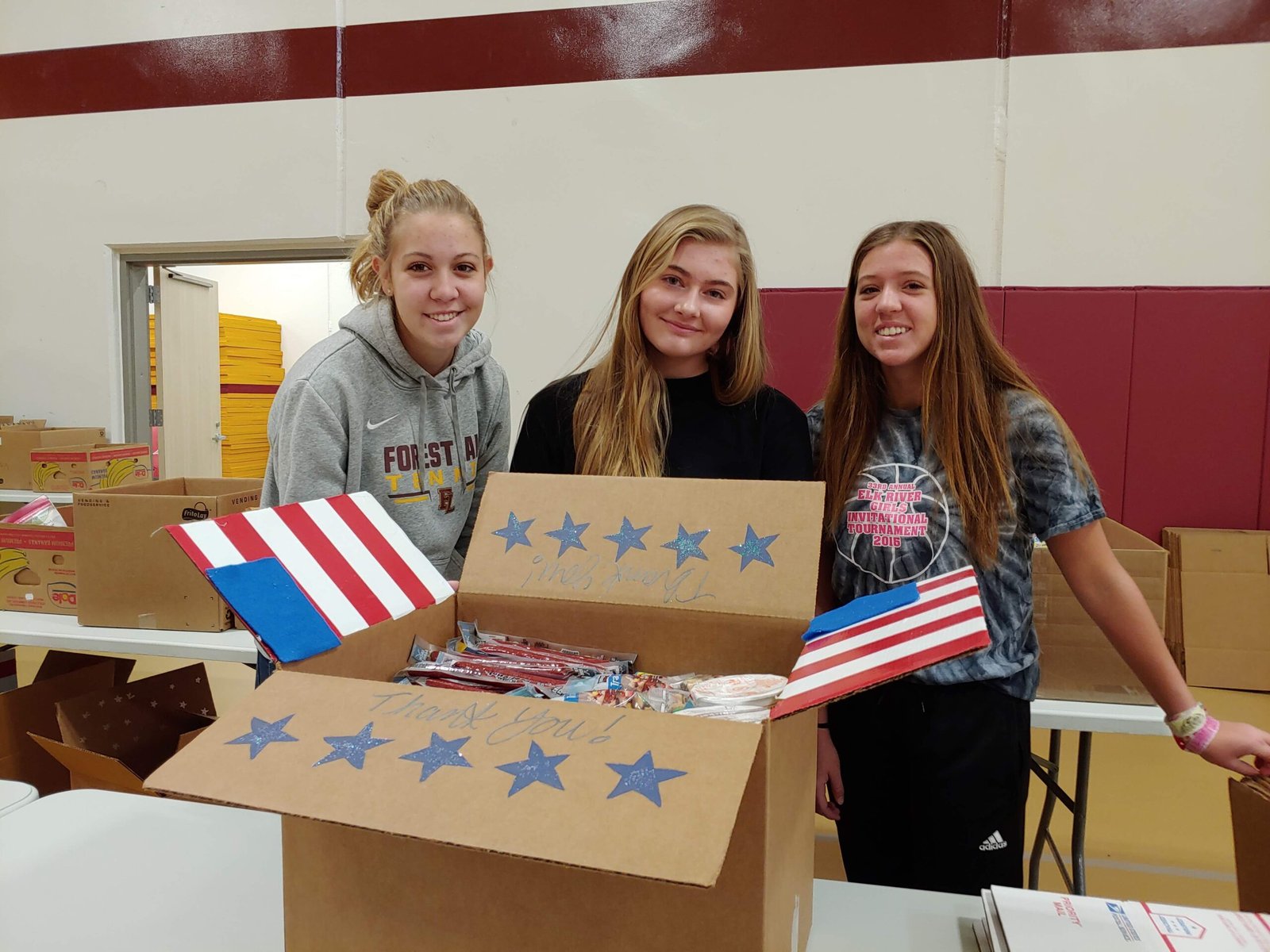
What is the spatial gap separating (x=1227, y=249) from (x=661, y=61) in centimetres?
243

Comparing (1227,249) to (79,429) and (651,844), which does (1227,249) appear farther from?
(79,429)

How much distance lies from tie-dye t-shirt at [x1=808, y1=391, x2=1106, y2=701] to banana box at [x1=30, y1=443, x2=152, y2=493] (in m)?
2.90

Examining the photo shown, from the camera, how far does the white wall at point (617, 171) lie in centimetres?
304

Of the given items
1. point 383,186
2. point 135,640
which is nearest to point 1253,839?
point 383,186

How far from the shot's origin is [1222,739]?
1.11m

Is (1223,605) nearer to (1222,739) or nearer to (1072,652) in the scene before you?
(1072,652)

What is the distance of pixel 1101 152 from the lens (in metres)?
3.06

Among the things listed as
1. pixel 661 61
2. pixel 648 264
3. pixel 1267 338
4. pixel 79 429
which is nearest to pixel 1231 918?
pixel 648 264

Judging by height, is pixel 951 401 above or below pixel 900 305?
below

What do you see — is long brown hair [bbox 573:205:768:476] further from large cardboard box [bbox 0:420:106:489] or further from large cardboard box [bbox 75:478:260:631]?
large cardboard box [bbox 0:420:106:489]

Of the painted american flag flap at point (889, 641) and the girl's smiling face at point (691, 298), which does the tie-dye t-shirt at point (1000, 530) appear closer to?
the girl's smiling face at point (691, 298)

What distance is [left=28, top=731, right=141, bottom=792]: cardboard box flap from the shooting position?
159 cm

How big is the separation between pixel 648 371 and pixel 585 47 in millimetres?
2696

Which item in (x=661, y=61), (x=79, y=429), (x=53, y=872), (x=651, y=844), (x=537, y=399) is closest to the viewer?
(x=651, y=844)
